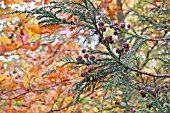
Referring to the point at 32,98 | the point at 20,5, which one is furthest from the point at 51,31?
the point at 32,98

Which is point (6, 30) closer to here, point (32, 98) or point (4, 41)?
point (4, 41)

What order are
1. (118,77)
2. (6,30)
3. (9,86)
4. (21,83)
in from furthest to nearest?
1. (6,30)
2. (21,83)
3. (9,86)
4. (118,77)

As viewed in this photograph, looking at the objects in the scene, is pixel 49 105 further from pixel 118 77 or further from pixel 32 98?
pixel 118 77

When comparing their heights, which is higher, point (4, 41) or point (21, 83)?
point (4, 41)

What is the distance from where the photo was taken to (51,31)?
165 cm

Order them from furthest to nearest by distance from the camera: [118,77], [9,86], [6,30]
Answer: [6,30] < [9,86] < [118,77]

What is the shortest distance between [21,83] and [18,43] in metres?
0.23

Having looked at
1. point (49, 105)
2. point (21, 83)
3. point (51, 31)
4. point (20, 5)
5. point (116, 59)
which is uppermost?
point (20, 5)

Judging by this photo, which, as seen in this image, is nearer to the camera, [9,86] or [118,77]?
[118,77]

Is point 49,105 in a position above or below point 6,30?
below

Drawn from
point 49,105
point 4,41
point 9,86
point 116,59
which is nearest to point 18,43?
point 4,41

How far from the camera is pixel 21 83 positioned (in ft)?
5.58

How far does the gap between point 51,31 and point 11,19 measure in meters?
0.24

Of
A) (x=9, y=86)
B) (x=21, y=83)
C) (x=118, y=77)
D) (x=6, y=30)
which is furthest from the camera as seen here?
(x=6, y=30)
